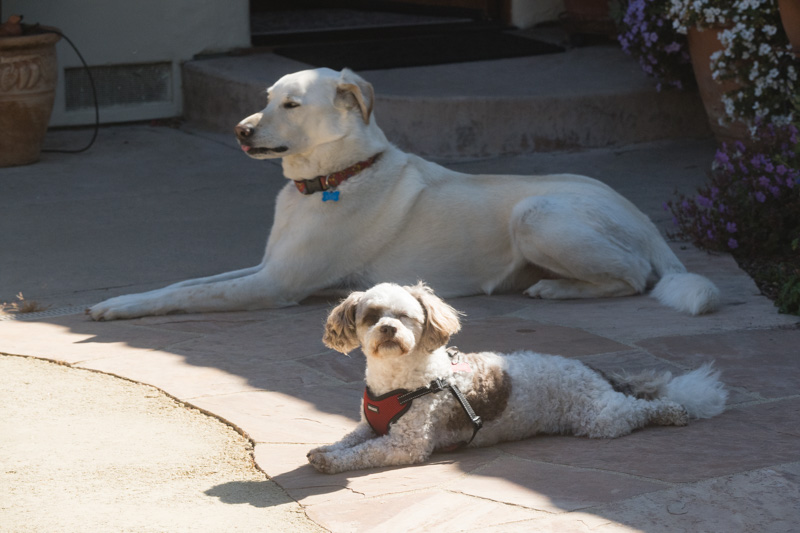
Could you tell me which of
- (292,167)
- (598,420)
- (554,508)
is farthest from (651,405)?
(292,167)

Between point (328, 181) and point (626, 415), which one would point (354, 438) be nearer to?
point (626, 415)

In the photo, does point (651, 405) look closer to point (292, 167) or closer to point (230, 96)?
point (292, 167)

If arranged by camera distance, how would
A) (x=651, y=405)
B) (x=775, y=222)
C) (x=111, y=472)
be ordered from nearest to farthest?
1. (x=111, y=472)
2. (x=651, y=405)
3. (x=775, y=222)

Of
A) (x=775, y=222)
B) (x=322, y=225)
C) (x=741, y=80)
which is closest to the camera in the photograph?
(x=322, y=225)

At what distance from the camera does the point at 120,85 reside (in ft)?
32.5

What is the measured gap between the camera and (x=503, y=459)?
3.41 meters

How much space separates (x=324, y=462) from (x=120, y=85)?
738 cm

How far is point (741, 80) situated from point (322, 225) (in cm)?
342

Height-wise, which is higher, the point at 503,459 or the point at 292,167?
the point at 292,167


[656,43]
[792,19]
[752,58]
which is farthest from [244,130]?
[656,43]

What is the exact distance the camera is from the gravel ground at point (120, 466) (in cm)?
296

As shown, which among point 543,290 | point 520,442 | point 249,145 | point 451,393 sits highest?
point 249,145

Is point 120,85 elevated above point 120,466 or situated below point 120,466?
above

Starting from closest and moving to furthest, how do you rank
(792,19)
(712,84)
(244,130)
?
(244,130) < (792,19) < (712,84)
